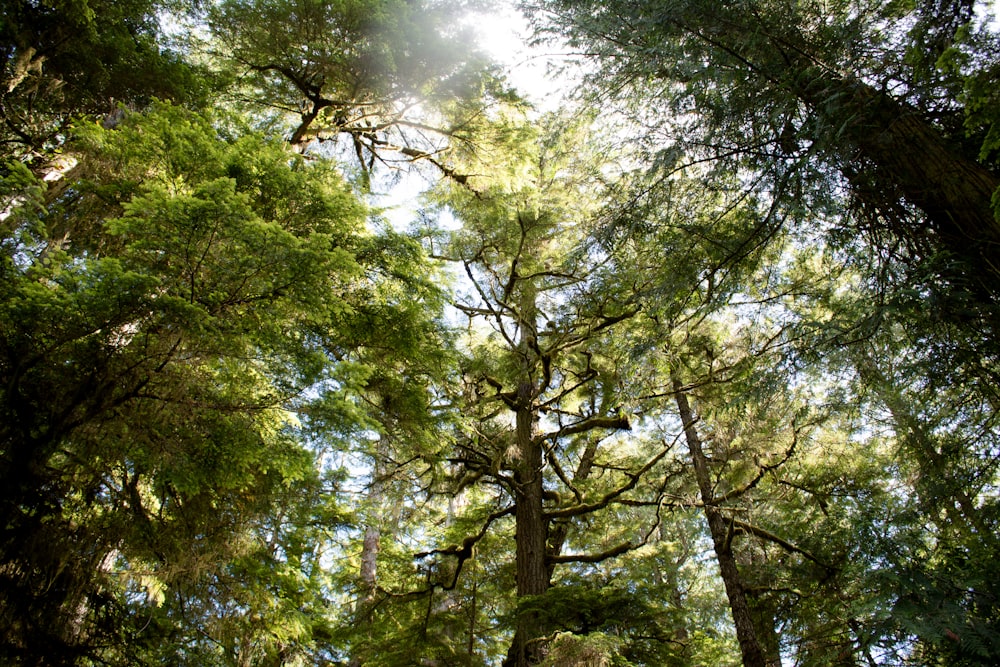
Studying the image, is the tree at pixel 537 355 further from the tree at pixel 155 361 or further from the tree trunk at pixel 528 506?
the tree at pixel 155 361

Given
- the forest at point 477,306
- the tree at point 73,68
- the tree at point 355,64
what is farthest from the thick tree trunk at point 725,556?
the tree at point 73,68

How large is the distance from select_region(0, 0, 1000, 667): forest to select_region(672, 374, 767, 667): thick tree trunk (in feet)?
0.22

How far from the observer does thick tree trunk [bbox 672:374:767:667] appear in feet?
21.9

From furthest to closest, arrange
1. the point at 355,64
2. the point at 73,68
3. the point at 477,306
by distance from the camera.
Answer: the point at 477,306 < the point at 355,64 < the point at 73,68

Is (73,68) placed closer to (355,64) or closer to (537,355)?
(355,64)

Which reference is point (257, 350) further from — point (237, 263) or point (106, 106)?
point (106, 106)

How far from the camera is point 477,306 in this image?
820cm

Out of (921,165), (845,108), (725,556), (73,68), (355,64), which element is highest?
(355,64)

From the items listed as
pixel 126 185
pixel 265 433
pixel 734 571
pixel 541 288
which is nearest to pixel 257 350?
pixel 265 433

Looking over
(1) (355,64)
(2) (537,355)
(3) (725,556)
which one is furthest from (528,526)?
(1) (355,64)

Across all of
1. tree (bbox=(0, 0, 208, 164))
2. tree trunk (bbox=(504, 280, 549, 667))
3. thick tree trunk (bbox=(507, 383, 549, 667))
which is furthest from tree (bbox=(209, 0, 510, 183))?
thick tree trunk (bbox=(507, 383, 549, 667))

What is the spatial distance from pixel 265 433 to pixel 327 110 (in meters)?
5.24

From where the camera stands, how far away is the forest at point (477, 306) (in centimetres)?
319

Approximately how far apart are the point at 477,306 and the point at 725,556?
5.36 metres
